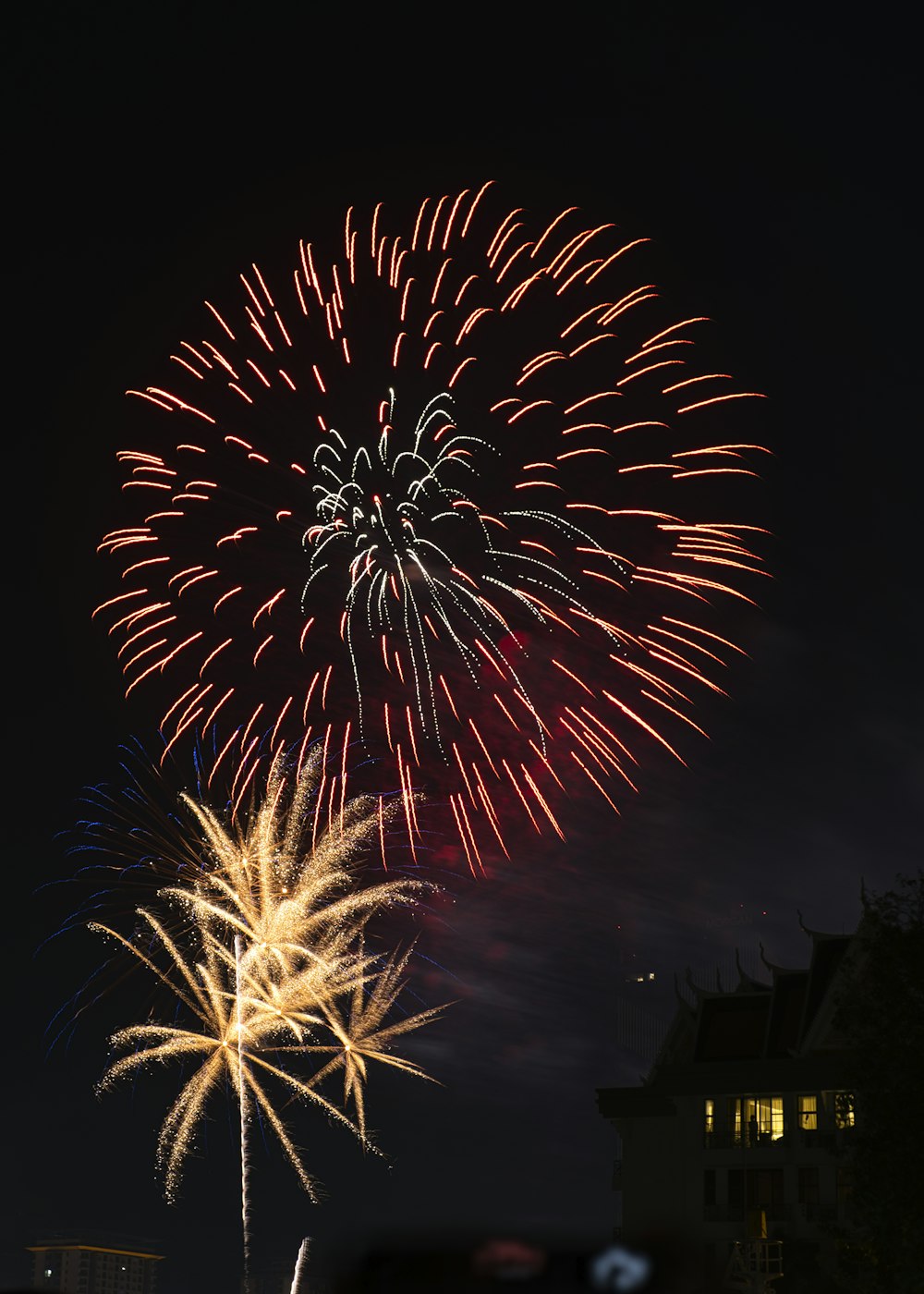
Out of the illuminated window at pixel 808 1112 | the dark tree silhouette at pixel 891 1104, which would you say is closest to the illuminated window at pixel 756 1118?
the illuminated window at pixel 808 1112

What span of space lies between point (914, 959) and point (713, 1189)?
1260 inches

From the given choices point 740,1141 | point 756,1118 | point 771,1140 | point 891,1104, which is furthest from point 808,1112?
point 891,1104

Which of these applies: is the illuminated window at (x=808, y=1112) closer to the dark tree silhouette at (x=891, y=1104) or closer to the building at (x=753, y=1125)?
the building at (x=753, y=1125)

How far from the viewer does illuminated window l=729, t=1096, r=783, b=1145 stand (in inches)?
2662

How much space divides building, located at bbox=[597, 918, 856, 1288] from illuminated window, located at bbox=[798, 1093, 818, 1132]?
0.19 feet

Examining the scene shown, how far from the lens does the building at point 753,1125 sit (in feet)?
213

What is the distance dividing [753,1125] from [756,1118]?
1.01 ft

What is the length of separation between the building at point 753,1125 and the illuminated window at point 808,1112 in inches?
2.2

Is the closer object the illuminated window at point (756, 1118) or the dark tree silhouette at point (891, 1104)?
the dark tree silhouette at point (891, 1104)

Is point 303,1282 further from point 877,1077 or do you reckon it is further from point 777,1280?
point 777,1280

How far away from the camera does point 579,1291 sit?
673 cm

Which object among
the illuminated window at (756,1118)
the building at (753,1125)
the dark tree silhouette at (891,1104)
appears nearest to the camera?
the dark tree silhouette at (891,1104)

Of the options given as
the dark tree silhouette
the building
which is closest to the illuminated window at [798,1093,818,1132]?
the building

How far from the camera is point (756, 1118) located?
6825 centimetres
